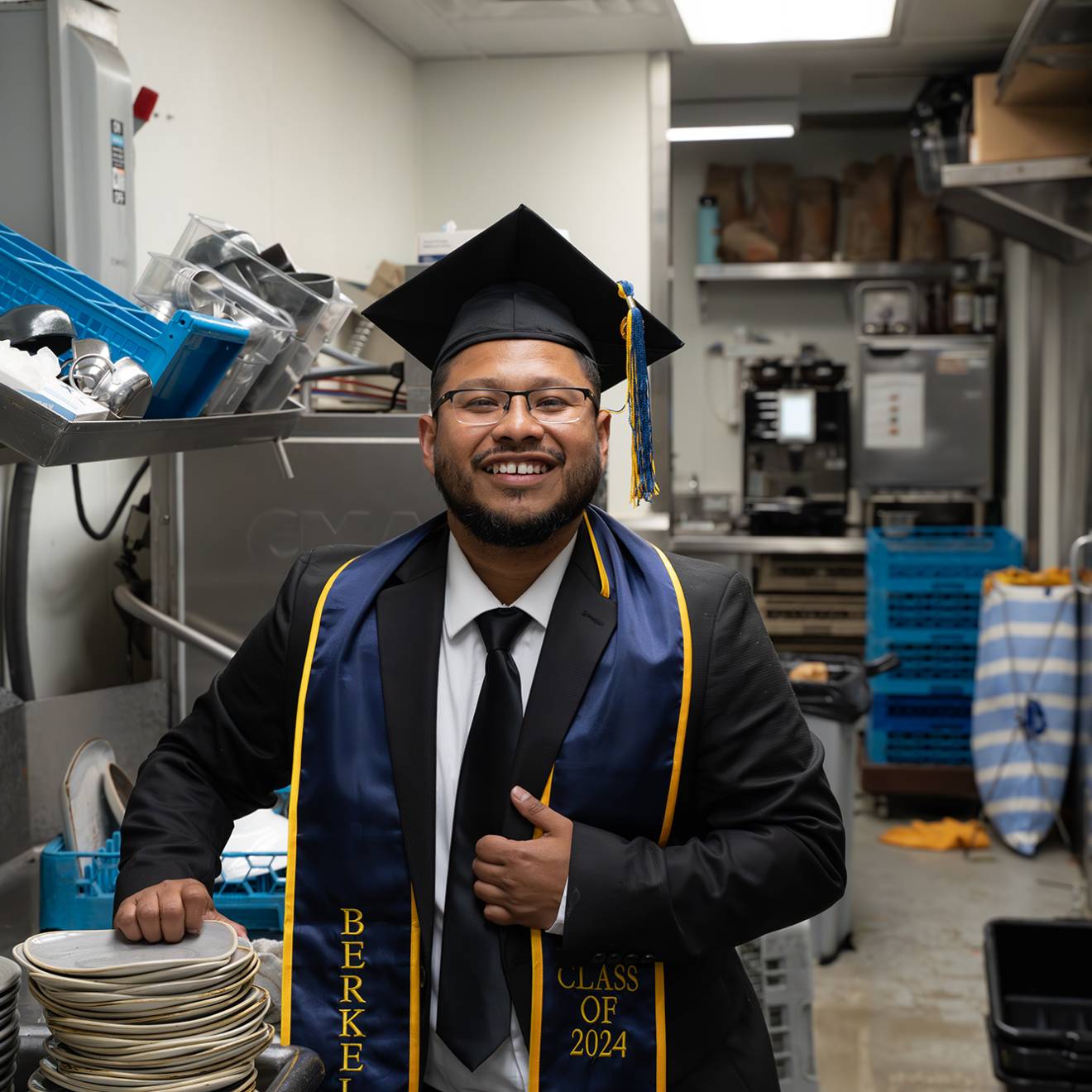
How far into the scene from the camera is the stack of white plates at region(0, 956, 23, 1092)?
3.71 ft

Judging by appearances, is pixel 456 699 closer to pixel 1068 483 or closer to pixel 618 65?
pixel 618 65

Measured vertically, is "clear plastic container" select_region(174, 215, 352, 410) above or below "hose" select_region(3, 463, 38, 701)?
above

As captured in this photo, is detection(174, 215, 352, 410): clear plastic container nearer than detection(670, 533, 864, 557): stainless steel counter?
Yes

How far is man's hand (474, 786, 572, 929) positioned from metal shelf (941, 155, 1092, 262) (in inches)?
151

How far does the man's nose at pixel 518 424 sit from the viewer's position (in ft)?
4.72

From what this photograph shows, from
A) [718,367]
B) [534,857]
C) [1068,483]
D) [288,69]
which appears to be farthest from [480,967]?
[718,367]

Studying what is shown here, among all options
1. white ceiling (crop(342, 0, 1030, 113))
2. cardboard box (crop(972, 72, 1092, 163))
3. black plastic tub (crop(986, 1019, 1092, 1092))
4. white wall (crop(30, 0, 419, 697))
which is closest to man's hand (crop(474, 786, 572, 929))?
white wall (crop(30, 0, 419, 697))

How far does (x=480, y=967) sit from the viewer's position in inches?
54.2

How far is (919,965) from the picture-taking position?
3984 millimetres

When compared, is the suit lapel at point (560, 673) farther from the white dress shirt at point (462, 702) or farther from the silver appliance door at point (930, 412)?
the silver appliance door at point (930, 412)

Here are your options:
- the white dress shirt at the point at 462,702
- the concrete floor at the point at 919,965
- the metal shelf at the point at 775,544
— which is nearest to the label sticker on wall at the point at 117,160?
the white dress shirt at the point at 462,702

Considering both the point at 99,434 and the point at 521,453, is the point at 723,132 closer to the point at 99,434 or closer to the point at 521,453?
the point at 521,453

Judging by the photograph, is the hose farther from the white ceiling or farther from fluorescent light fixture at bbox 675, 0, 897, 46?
fluorescent light fixture at bbox 675, 0, 897, 46

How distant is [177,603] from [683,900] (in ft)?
5.16
